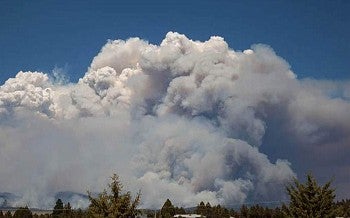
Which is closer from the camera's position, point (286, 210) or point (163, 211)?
point (286, 210)

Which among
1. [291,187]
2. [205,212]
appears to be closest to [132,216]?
[291,187]

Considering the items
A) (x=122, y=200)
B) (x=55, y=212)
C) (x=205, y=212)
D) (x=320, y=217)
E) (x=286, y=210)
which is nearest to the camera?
(x=122, y=200)

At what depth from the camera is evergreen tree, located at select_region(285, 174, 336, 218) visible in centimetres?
2703

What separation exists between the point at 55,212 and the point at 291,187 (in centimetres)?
12208

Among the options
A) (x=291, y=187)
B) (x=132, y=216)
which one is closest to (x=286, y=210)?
(x=291, y=187)

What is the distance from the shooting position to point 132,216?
2277 cm

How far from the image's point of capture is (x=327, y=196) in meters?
27.1

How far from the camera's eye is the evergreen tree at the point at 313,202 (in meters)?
27.0

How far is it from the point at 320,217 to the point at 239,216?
13248cm

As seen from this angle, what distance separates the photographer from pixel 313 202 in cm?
2720

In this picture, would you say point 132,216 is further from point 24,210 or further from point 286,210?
point 24,210

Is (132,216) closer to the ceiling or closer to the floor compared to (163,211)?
closer to the floor

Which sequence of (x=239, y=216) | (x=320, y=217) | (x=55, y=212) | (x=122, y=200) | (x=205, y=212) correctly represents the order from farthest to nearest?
(x=205, y=212), (x=239, y=216), (x=55, y=212), (x=320, y=217), (x=122, y=200)

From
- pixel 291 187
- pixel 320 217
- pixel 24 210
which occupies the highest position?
pixel 24 210
